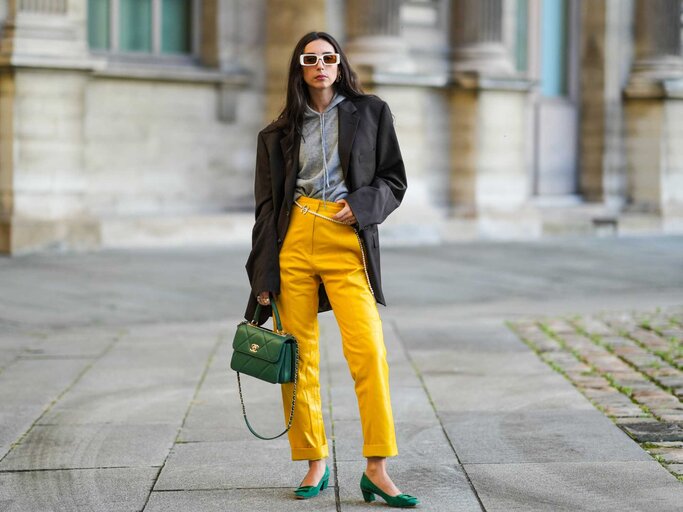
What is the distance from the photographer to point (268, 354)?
16.3 feet

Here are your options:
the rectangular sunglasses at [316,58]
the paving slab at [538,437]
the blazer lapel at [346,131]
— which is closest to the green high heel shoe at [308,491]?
the paving slab at [538,437]

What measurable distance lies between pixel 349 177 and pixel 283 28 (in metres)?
11.9

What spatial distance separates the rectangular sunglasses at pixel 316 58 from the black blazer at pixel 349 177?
0.60ft

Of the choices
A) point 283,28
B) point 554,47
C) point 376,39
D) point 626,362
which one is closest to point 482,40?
point 376,39

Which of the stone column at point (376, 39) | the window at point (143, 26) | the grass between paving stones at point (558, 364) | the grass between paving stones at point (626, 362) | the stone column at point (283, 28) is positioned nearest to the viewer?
the grass between paving stones at point (558, 364)

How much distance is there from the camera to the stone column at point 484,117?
683 inches

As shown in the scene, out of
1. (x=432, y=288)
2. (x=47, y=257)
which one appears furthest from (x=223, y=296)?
(x=47, y=257)

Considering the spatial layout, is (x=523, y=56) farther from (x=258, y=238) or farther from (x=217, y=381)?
(x=258, y=238)

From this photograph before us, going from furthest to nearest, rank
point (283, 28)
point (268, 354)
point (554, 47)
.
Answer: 1. point (554, 47)
2. point (283, 28)
3. point (268, 354)

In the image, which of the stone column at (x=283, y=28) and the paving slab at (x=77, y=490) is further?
the stone column at (x=283, y=28)

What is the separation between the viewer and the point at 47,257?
13.9 meters

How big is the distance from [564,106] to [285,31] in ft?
16.2

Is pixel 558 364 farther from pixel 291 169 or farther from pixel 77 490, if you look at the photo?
pixel 77 490

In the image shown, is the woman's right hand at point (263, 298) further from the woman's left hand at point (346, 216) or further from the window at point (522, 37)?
the window at point (522, 37)
